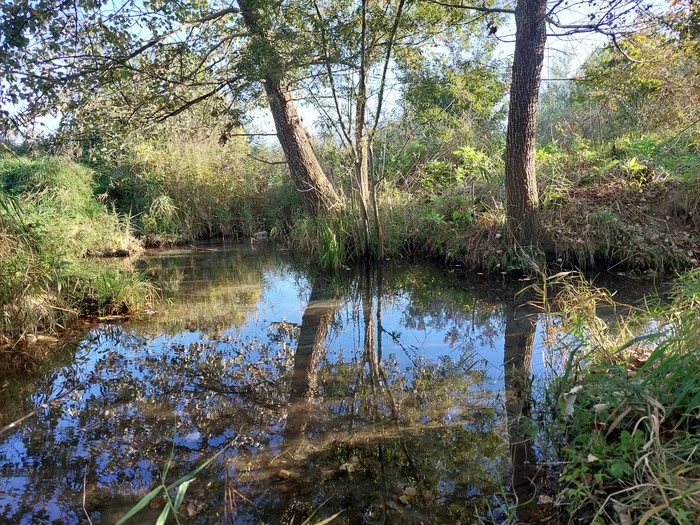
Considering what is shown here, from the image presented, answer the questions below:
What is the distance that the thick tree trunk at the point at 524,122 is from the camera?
565 centimetres

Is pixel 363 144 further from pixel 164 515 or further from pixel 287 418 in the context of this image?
pixel 164 515

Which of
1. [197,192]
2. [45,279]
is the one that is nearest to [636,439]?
[45,279]

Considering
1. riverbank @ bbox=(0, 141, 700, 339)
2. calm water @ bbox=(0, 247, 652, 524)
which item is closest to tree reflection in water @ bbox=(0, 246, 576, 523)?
calm water @ bbox=(0, 247, 652, 524)

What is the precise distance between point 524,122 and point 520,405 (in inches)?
168

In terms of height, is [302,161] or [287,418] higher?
[302,161]

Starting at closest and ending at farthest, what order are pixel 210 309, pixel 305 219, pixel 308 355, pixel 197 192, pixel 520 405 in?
pixel 520 405, pixel 308 355, pixel 210 309, pixel 305 219, pixel 197 192

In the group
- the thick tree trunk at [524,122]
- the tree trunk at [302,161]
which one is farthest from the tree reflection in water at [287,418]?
the tree trunk at [302,161]

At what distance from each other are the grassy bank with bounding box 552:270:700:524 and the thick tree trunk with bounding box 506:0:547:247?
393 centimetres

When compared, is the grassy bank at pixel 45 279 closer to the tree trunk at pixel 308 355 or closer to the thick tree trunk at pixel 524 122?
the tree trunk at pixel 308 355

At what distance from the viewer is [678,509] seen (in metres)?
1.43

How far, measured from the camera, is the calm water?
2119 mm

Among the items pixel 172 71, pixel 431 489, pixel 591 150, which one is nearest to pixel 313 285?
pixel 172 71

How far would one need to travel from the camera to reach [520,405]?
2.83 m

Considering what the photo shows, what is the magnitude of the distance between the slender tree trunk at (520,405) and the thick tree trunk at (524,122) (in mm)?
1970
